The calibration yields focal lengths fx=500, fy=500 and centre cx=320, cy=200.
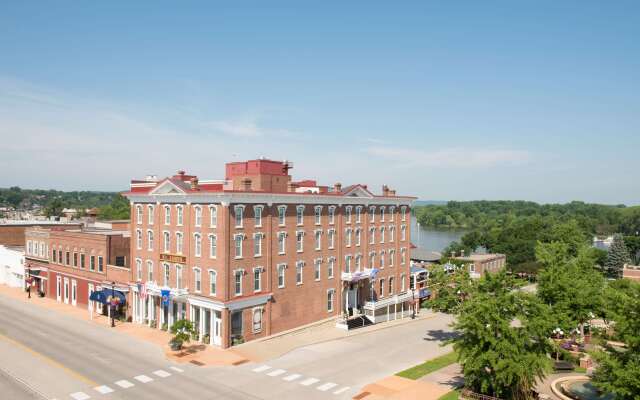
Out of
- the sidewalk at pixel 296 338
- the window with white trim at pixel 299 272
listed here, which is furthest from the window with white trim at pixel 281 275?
the sidewalk at pixel 296 338

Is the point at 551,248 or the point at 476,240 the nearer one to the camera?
the point at 551,248

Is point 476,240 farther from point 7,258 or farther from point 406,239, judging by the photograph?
point 7,258

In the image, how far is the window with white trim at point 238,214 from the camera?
1542 inches

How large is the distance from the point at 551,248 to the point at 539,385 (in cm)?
1413

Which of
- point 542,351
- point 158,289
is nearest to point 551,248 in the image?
point 542,351

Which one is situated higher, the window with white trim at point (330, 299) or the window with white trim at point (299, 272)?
the window with white trim at point (299, 272)

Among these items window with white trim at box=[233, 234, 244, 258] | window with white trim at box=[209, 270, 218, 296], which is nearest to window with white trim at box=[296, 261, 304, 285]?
window with white trim at box=[233, 234, 244, 258]

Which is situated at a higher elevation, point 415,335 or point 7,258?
point 7,258

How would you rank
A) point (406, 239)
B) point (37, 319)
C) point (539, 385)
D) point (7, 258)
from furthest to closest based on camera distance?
point (7, 258) → point (406, 239) → point (37, 319) → point (539, 385)

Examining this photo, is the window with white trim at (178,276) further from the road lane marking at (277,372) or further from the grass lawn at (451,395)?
the grass lawn at (451,395)

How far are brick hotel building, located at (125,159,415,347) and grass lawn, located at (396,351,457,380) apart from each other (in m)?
11.0

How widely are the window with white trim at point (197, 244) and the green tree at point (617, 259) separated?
285ft

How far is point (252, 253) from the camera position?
133 feet

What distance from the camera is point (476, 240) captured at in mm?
110750
